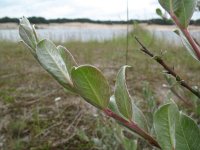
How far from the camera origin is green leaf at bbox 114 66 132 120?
0.40m

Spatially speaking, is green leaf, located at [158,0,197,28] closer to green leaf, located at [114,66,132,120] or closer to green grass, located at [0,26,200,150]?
green leaf, located at [114,66,132,120]

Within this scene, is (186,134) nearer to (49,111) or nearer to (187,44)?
(187,44)

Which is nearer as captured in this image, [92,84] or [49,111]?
[92,84]

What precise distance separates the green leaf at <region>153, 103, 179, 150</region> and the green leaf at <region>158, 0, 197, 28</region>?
5.2 inches

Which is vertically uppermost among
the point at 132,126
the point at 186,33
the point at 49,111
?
the point at 186,33

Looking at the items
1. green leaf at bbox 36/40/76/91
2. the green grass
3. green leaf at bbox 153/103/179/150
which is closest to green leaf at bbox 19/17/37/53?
green leaf at bbox 36/40/76/91

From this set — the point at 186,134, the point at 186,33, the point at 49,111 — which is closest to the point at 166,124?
the point at 186,134

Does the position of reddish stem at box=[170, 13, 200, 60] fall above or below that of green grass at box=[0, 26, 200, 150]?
above

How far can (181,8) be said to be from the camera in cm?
44

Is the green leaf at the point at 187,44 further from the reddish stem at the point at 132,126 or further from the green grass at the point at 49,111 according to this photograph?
the green grass at the point at 49,111

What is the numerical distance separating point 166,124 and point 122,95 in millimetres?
65

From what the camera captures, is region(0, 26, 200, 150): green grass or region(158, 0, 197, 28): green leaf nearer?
region(158, 0, 197, 28): green leaf

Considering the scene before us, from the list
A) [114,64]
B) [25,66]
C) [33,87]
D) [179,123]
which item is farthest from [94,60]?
[179,123]

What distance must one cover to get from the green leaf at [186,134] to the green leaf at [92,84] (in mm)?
85
